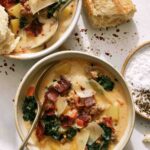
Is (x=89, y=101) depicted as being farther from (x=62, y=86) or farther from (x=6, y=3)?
(x=6, y=3)

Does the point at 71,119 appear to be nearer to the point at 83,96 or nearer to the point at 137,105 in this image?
the point at 83,96

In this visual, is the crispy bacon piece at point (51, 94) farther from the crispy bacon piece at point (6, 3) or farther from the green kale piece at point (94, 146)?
the crispy bacon piece at point (6, 3)

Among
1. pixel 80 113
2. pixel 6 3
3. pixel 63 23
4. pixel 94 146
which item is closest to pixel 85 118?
pixel 80 113

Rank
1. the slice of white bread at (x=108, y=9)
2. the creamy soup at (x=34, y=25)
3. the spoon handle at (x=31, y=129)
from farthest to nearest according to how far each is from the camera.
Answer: the slice of white bread at (x=108, y=9) < the creamy soup at (x=34, y=25) < the spoon handle at (x=31, y=129)

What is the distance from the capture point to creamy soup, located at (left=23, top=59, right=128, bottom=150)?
143 inches

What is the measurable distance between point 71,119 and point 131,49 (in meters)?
0.61

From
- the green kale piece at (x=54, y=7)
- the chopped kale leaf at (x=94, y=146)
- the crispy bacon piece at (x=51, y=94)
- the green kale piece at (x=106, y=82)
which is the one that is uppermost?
the green kale piece at (x=54, y=7)

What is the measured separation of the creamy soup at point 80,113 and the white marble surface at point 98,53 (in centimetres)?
20

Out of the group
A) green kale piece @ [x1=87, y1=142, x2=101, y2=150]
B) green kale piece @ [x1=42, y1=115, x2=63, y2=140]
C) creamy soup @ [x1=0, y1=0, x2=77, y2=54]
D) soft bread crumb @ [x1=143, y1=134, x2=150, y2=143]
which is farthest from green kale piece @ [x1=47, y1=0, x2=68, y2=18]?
soft bread crumb @ [x1=143, y1=134, x2=150, y2=143]

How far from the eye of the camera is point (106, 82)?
12.1ft

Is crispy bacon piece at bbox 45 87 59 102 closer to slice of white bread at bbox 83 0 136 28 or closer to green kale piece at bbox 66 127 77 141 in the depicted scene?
green kale piece at bbox 66 127 77 141

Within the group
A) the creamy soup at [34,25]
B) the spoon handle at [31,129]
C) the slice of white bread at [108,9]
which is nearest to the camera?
the spoon handle at [31,129]

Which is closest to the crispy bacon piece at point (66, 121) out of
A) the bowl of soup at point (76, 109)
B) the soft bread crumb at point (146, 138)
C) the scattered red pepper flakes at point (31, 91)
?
the bowl of soup at point (76, 109)

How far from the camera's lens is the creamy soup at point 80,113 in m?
3.64
